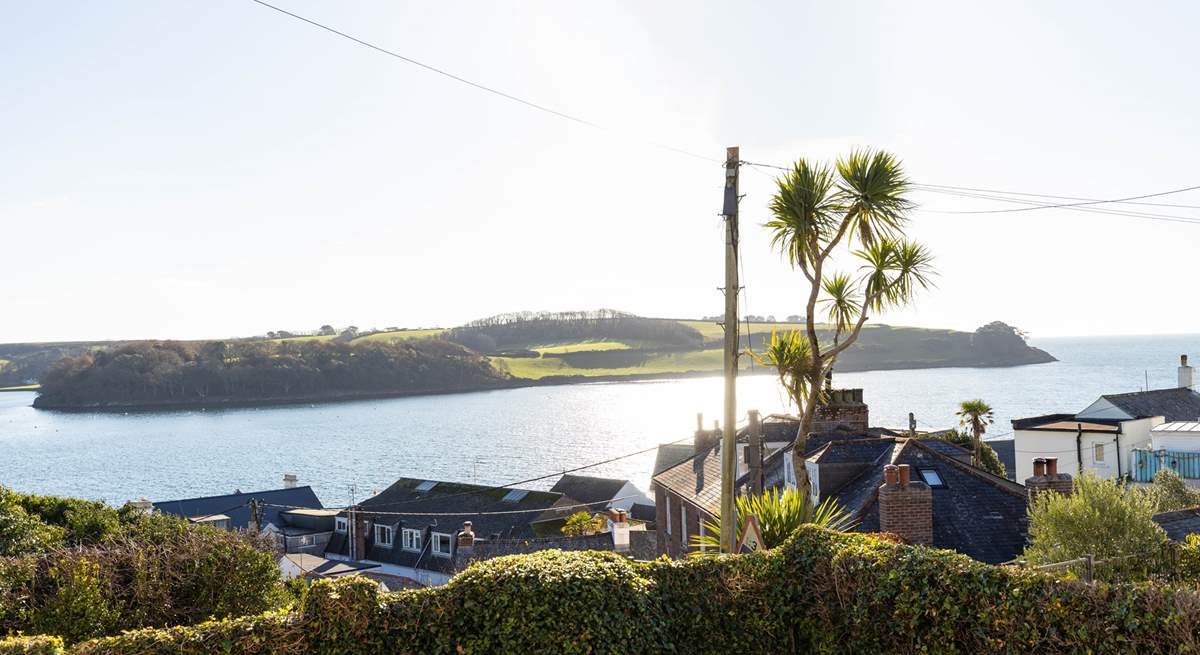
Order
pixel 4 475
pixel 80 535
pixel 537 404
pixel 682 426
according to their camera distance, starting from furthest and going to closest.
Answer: pixel 537 404 → pixel 682 426 → pixel 4 475 → pixel 80 535

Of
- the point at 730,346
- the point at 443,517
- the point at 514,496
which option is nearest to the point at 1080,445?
the point at 730,346

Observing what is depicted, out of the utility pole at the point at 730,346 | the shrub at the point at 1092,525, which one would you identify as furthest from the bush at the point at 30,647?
the shrub at the point at 1092,525

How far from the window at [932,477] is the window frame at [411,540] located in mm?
31736

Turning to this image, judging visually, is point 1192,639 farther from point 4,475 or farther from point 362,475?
point 4,475

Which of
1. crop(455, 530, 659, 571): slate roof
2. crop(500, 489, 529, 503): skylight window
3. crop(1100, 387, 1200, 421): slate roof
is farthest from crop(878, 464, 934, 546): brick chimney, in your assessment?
crop(500, 489, 529, 503): skylight window

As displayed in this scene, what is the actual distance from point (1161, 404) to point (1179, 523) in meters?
26.5

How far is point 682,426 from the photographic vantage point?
13150cm

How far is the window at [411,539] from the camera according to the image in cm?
4531

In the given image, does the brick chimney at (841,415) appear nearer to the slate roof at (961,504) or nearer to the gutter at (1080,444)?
the slate roof at (961,504)

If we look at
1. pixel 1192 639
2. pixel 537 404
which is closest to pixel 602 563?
pixel 1192 639

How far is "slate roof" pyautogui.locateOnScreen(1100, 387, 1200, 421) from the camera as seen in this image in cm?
3747

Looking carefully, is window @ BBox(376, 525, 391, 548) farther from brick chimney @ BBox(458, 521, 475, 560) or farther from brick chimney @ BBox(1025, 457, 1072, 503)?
brick chimney @ BBox(1025, 457, 1072, 503)

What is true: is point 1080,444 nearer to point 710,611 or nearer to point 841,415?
point 841,415

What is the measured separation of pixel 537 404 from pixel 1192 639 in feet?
531
